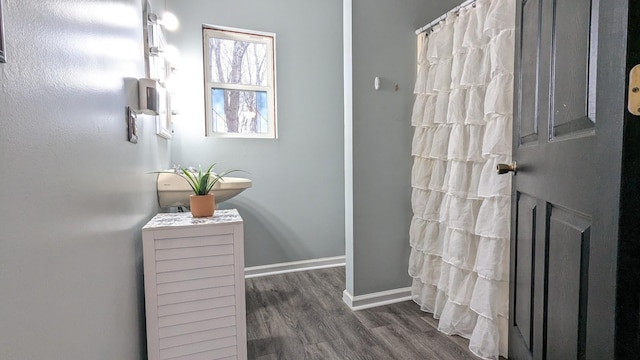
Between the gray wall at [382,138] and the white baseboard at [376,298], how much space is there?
4 cm

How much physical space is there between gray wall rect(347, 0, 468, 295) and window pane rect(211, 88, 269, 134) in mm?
1046

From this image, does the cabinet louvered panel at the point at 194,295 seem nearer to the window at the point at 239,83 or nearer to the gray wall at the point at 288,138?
the gray wall at the point at 288,138

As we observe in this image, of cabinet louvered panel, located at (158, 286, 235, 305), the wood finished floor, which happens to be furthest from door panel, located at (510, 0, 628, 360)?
cabinet louvered panel, located at (158, 286, 235, 305)

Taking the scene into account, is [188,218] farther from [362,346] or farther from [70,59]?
[362,346]

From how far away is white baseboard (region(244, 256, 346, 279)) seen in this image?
9.02 ft

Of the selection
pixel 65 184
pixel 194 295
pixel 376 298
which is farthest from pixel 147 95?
pixel 376 298

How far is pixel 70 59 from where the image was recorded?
0.69 metres

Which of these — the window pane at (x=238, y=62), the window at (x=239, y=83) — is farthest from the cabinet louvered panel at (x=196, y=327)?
the window pane at (x=238, y=62)

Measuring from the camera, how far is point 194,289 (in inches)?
48.9

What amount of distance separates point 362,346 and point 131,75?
1.70 metres

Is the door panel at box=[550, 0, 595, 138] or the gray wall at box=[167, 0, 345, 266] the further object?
the gray wall at box=[167, 0, 345, 266]

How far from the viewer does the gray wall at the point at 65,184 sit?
0.49 metres

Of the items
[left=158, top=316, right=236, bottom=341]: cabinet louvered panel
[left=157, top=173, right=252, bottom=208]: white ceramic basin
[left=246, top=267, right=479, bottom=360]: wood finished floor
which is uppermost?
[left=157, top=173, right=252, bottom=208]: white ceramic basin

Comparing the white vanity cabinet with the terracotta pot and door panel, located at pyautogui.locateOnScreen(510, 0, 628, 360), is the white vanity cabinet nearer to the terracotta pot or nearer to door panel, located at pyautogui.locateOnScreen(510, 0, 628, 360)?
the terracotta pot
